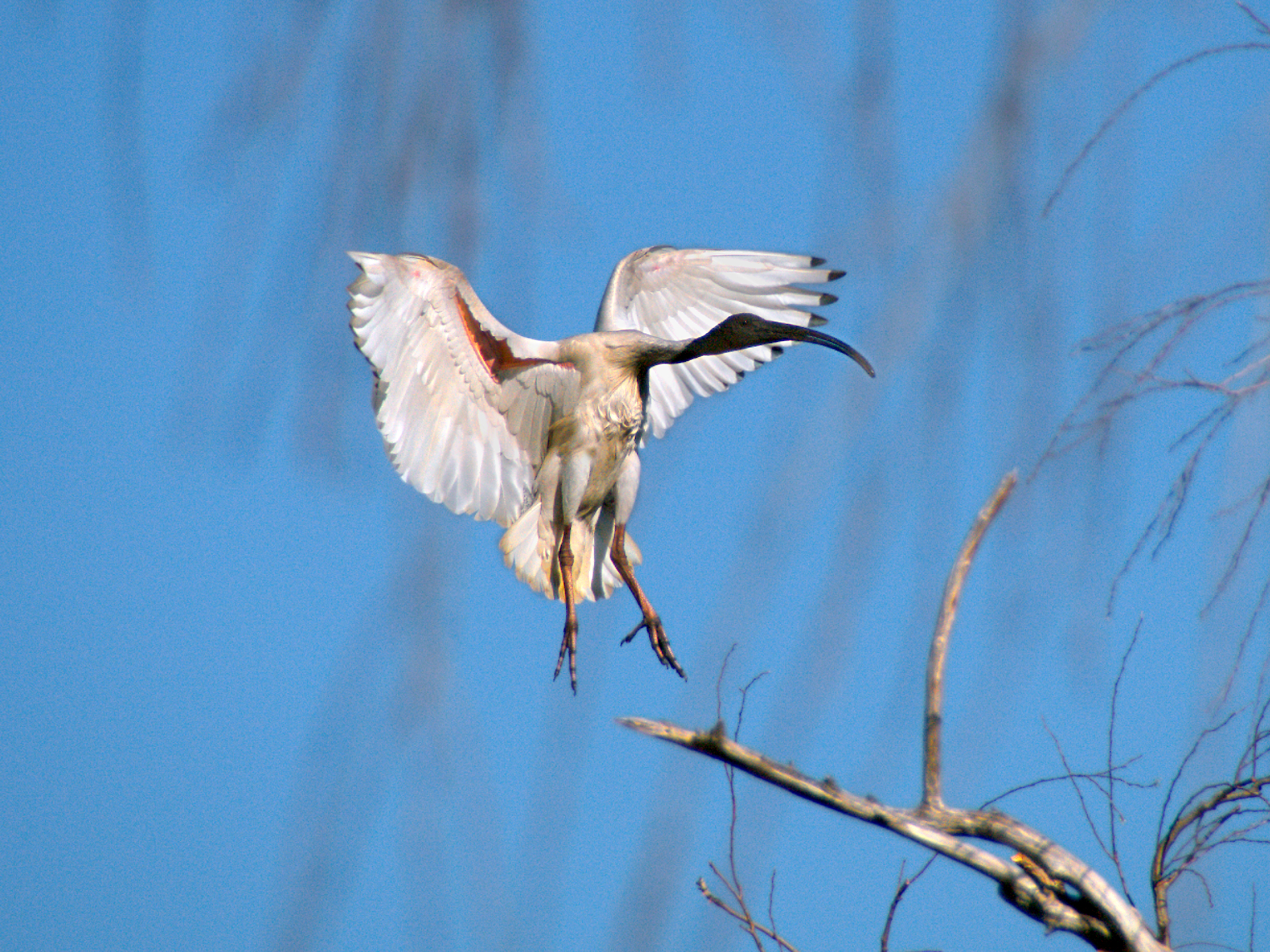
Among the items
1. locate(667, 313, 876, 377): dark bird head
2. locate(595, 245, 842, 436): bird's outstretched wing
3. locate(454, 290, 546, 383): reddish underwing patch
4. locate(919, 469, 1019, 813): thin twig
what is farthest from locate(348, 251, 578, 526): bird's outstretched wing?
locate(919, 469, 1019, 813): thin twig

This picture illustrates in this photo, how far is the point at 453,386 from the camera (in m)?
5.34

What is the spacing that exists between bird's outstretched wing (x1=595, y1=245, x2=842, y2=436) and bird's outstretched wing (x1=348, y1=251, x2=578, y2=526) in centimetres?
84

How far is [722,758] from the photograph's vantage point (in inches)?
114

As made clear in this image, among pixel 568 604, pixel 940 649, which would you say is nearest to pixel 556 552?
pixel 568 604

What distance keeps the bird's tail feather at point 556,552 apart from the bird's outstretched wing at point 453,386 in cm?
10

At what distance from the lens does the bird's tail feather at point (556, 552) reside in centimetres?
561

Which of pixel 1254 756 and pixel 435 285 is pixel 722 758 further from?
pixel 435 285

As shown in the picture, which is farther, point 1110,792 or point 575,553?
point 575,553

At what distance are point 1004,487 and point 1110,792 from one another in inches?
30.4

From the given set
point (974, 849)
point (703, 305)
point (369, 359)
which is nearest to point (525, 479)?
point (369, 359)

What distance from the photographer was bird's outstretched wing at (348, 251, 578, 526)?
506cm

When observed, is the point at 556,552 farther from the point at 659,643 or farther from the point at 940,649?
the point at 940,649

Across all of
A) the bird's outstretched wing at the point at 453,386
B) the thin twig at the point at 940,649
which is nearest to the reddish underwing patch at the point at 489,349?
the bird's outstretched wing at the point at 453,386

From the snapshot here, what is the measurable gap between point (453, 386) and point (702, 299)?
5.09 feet
